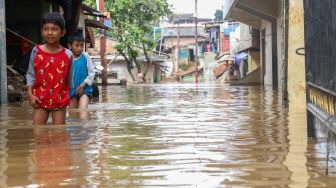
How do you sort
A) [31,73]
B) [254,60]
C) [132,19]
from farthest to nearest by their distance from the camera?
[132,19] < [254,60] < [31,73]

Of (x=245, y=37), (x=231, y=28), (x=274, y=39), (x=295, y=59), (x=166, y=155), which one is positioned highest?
(x=231, y=28)

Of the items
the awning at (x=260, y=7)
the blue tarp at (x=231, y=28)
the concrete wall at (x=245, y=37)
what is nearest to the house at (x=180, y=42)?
the blue tarp at (x=231, y=28)

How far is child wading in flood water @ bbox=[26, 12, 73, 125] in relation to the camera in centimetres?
583

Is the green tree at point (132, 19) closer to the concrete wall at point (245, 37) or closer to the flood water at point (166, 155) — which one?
the concrete wall at point (245, 37)

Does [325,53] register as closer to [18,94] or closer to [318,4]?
[318,4]

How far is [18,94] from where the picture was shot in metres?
12.7

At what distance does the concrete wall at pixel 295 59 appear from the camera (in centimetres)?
884

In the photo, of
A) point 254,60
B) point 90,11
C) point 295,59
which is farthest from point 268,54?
point 295,59

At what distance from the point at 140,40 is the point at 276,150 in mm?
39611

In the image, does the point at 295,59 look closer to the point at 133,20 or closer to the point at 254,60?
the point at 254,60

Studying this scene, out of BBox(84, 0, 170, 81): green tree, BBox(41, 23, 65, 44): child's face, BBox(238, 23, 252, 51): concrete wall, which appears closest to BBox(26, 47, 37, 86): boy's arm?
BBox(41, 23, 65, 44): child's face

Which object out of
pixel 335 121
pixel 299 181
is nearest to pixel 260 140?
pixel 335 121

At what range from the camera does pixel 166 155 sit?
13.6ft

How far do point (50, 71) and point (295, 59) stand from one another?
4.34 meters
